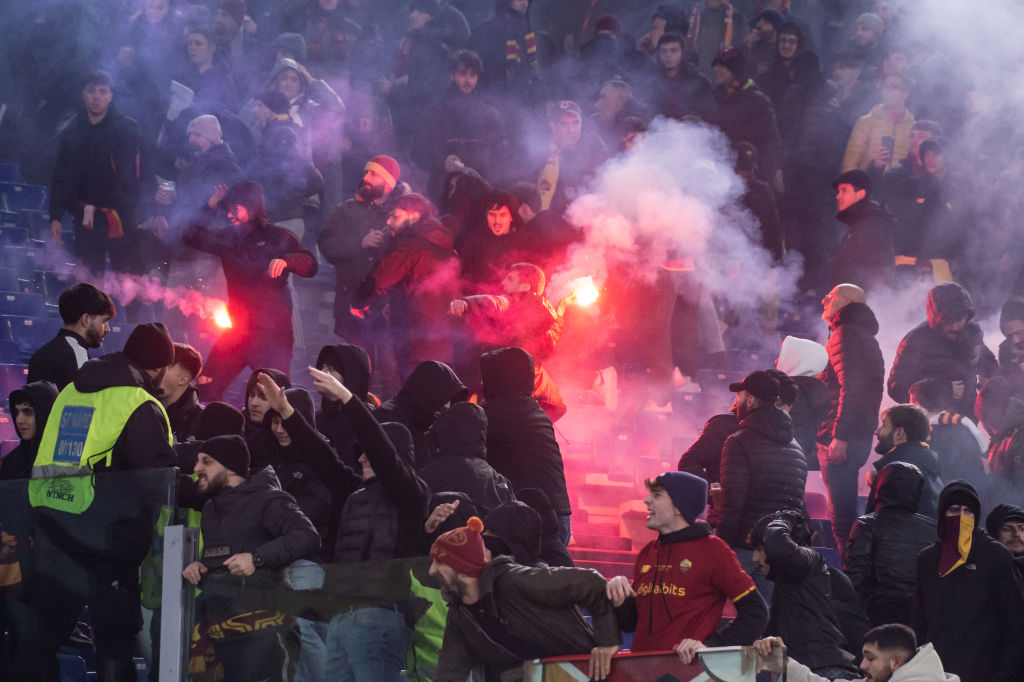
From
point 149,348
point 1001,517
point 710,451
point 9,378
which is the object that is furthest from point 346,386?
point 9,378

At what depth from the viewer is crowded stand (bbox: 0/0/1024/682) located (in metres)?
4.79

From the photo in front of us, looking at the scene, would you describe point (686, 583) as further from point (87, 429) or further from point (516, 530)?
point (87, 429)

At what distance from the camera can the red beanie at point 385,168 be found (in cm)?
1031

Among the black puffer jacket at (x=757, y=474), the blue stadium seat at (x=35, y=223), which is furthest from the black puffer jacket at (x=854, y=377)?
the blue stadium seat at (x=35, y=223)

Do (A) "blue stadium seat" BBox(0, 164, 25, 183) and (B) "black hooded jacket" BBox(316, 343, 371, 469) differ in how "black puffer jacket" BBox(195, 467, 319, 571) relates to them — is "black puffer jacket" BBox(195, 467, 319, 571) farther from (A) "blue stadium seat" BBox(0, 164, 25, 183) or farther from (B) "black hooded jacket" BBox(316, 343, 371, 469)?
(A) "blue stadium seat" BBox(0, 164, 25, 183)

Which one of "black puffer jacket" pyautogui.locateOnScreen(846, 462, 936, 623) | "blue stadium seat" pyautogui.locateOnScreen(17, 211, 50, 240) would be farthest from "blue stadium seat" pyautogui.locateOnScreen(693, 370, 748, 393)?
"blue stadium seat" pyautogui.locateOnScreen(17, 211, 50, 240)

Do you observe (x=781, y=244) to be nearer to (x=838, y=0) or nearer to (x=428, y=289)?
(x=428, y=289)

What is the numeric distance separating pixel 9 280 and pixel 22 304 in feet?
1.63

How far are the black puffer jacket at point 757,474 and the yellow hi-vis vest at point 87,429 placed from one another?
2944 millimetres

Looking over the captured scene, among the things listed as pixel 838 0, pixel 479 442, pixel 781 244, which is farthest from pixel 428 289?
pixel 838 0

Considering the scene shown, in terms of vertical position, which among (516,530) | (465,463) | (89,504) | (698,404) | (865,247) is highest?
(865,247)

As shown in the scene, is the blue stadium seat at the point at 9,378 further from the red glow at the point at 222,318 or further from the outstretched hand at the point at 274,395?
the outstretched hand at the point at 274,395

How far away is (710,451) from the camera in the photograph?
23.3 ft

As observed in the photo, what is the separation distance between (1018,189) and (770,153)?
261cm
